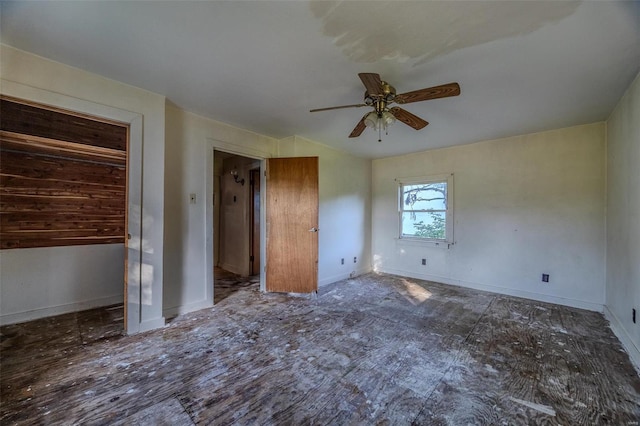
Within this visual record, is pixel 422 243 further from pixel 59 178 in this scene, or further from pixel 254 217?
pixel 59 178

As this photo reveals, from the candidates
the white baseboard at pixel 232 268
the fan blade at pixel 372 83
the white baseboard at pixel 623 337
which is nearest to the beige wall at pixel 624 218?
the white baseboard at pixel 623 337

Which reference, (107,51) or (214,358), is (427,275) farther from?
(107,51)

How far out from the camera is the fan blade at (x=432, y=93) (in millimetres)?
1943

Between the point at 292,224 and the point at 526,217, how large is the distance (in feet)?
11.3

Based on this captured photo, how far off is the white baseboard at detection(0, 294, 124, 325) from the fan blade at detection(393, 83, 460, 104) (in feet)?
14.0

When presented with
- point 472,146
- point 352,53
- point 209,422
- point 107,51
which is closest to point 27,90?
point 107,51

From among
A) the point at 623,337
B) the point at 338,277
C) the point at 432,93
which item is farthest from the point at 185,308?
the point at 623,337

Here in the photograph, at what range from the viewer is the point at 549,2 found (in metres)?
1.47

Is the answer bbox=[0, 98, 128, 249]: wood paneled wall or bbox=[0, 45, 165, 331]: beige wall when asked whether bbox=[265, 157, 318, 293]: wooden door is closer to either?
bbox=[0, 45, 165, 331]: beige wall

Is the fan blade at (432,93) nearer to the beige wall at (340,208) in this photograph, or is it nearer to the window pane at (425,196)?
the beige wall at (340,208)

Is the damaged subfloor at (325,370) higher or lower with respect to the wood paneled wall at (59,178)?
lower

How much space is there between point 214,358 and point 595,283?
4.57m

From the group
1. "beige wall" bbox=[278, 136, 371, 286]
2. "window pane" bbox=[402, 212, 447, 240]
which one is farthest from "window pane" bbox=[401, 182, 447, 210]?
"beige wall" bbox=[278, 136, 371, 286]

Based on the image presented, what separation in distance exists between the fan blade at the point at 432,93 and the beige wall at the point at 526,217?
8.90 feet
